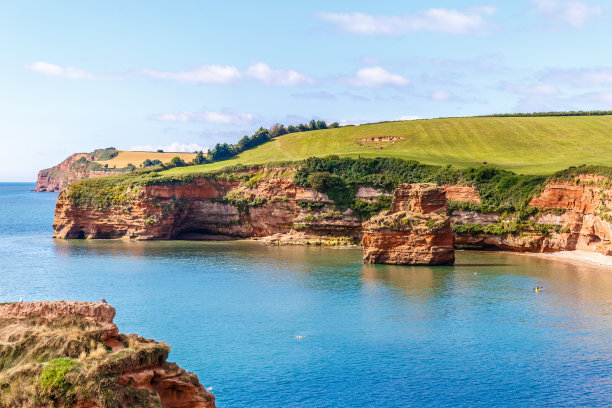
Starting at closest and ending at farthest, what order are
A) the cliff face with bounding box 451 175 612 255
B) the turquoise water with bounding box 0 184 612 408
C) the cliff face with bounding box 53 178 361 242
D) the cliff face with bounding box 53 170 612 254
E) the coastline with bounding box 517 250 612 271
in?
the turquoise water with bounding box 0 184 612 408 < the coastline with bounding box 517 250 612 271 < the cliff face with bounding box 451 175 612 255 < the cliff face with bounding box 53 170 612 254 < the cliff face with bounding box 53 178 361 242

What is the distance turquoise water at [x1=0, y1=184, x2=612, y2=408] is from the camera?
1305 inches

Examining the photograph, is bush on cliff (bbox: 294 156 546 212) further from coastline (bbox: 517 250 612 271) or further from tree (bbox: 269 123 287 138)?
tree (bbox: 269 123 287 138)

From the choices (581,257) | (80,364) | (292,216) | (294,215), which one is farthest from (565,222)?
(80,364)

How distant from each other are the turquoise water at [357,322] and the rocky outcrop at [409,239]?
230 centimetres

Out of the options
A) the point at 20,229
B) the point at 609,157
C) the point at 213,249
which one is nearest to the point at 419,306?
the point at 213,249

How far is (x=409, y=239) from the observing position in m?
75.0

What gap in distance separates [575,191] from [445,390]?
6344cm

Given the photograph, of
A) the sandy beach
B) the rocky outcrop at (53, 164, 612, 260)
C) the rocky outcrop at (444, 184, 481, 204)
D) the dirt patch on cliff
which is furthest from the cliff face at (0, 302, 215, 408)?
the dirt patch on cliff

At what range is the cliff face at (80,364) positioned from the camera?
15773 millimetres

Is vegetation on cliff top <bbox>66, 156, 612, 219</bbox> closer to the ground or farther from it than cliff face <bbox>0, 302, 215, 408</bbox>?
farther from it

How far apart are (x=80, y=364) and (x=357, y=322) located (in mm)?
33402

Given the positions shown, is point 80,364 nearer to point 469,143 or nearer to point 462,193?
point 462,193

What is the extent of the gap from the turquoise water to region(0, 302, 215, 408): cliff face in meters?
13.9

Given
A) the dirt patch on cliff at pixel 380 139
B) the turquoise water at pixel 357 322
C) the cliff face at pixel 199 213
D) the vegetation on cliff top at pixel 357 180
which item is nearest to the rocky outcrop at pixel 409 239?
the turquoise water at pixel 357 322
